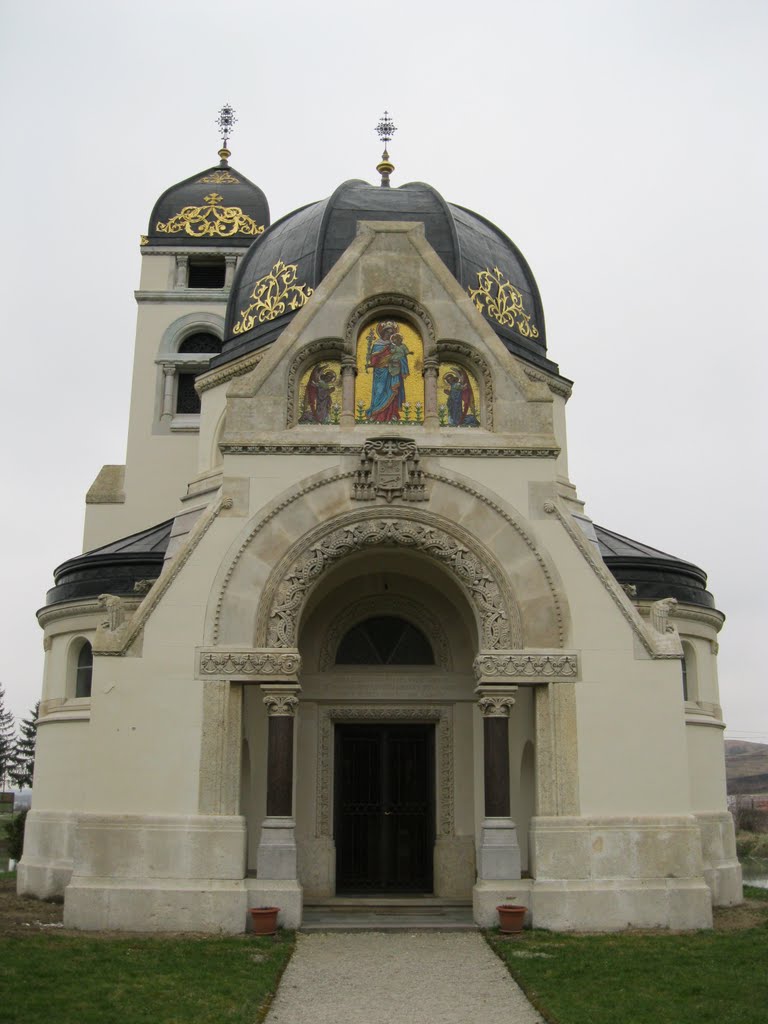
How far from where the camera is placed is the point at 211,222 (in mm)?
35750

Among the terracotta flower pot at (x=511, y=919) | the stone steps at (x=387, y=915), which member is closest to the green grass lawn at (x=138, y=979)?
the stone steps at (x=387, y=915)

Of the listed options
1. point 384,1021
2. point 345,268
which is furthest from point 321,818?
point 345,268

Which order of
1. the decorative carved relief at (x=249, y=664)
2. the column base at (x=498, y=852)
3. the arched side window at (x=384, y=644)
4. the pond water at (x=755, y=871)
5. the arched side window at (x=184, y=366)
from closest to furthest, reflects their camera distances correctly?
the column base at (x=498, y=852), the decorative carved relief at (x=249, y=664), the arched side window at (x=384, y=644), the pond water at (x=755, y=871), the arched side window at (x=184, y=366)

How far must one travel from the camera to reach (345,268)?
19.3m

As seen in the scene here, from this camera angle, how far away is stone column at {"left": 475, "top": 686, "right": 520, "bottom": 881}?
17031 mm

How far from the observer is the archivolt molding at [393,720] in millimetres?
19938

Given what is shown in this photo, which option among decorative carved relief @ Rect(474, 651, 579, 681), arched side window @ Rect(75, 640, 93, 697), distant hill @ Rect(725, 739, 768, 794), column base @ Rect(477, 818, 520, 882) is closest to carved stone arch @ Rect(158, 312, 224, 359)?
arched side window @ Rect(75, 640, 93, 697)

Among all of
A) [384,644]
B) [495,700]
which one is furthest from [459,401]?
[495,700]

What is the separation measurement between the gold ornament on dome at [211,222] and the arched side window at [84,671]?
16308mm

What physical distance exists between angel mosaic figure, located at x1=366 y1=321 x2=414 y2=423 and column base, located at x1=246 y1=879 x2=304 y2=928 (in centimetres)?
778

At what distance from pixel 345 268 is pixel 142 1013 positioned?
41.0 ft

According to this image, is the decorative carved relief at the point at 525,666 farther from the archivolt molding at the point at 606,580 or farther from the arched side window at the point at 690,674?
the arched side window at the point at 690,674

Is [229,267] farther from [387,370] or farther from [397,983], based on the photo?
[397,983]

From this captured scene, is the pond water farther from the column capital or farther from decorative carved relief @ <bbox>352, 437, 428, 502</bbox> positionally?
decorative carved relief @ <bbox>352, 437, 428, 502</bbox>
